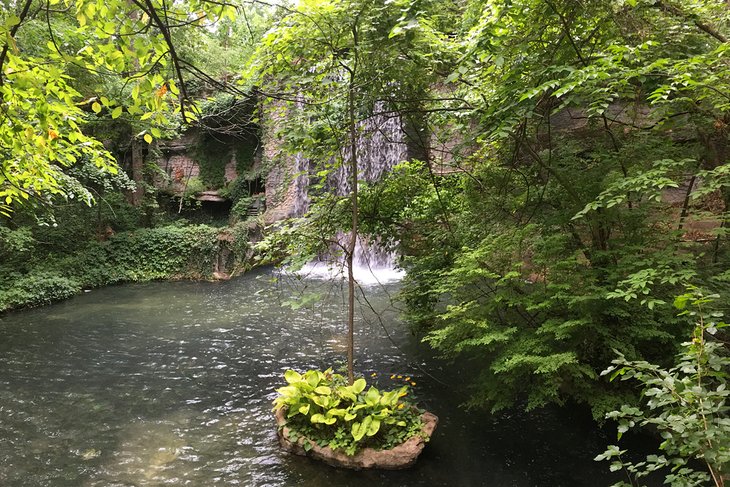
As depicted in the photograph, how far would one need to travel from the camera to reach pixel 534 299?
14.4ft

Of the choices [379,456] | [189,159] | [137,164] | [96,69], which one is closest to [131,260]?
[137,164]

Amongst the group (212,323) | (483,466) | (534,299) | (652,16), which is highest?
(652,16)

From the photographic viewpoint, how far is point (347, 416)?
15.1 feet

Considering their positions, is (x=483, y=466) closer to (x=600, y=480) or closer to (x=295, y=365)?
(x=600, y=480)

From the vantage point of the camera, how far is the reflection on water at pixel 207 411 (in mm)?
4441

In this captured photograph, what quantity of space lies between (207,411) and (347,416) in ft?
7.59

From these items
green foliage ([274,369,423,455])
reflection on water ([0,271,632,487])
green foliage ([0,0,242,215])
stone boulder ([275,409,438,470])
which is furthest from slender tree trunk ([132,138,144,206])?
stone boulder ([275,409,438,470])

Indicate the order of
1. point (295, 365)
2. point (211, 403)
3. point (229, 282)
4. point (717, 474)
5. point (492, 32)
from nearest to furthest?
point (717, 474) < point (492, 32) < point (211, 403) < point (295, 365) < point (229, 282)

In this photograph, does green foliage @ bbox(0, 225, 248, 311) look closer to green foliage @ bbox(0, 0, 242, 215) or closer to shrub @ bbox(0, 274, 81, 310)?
shrub @ bbox(0, 274, 81, 310)

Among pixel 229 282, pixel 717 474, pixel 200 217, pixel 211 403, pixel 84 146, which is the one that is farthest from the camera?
pixel 200 217

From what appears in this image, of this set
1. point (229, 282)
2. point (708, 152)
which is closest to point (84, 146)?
point (708, 152)

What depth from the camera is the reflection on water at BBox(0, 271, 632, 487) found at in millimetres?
4441

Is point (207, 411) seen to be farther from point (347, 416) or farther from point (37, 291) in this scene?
point (37, 291)

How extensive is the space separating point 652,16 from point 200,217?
20.1 m
